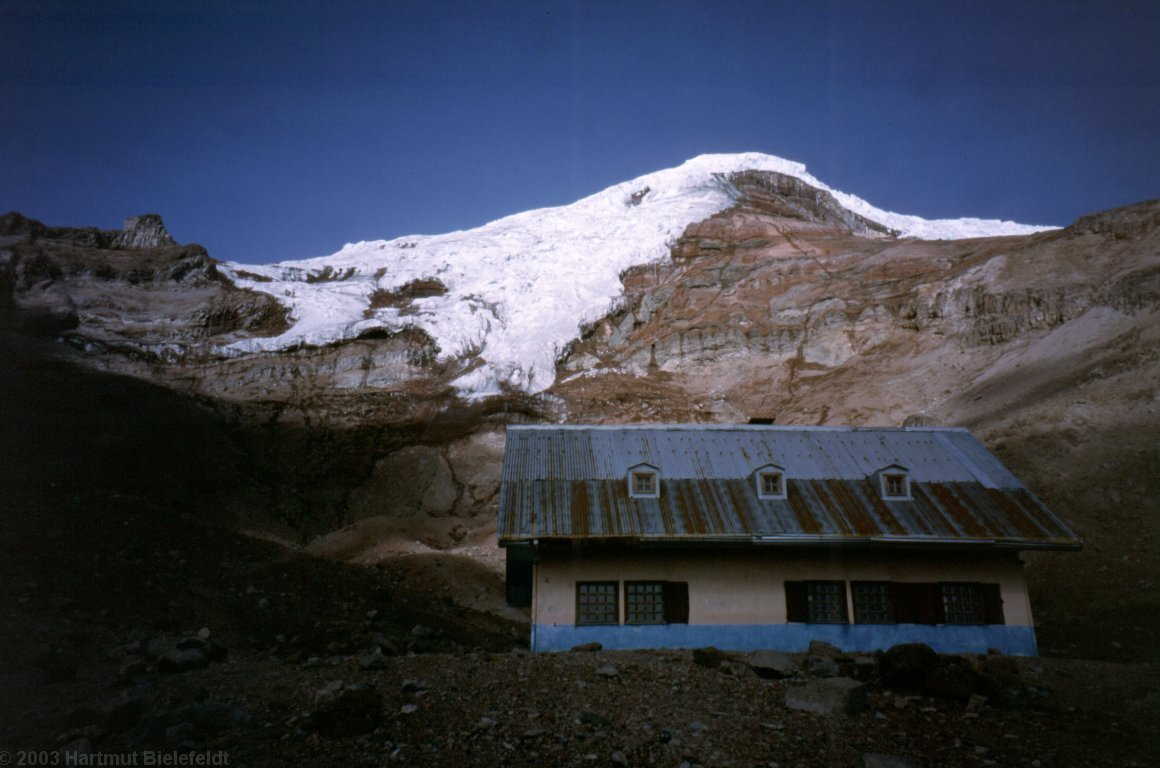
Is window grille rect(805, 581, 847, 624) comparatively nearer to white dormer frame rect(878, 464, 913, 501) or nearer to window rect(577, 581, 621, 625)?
white dormer frame rect(878, 464, 913, 501)

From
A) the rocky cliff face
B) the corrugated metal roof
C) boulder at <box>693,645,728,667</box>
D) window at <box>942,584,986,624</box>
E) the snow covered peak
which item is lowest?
boulder at <box>693,645,728,667</box>

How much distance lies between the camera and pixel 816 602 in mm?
18375

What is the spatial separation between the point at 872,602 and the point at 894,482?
137 inches

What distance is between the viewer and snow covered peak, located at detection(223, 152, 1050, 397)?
227ft

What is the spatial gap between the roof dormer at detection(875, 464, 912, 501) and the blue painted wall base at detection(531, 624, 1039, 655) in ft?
11.2

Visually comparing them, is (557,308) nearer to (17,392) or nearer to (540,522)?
(17,392)

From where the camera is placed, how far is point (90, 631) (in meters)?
15.4

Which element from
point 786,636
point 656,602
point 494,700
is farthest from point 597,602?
point 494,700

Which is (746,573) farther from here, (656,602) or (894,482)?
(894,482)

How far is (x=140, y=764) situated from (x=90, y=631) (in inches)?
362

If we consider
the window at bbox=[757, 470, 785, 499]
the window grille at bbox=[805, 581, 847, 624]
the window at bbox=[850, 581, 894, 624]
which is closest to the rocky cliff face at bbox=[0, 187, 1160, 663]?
the window at bbox=[850, 581, 894, 624]

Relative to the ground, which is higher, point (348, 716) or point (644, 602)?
point (644, 602)

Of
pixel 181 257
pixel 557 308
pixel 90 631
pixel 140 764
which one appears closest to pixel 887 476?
pixel 140 764

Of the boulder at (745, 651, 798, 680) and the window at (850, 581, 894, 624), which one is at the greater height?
the window at (850, 581, 894, 624)
